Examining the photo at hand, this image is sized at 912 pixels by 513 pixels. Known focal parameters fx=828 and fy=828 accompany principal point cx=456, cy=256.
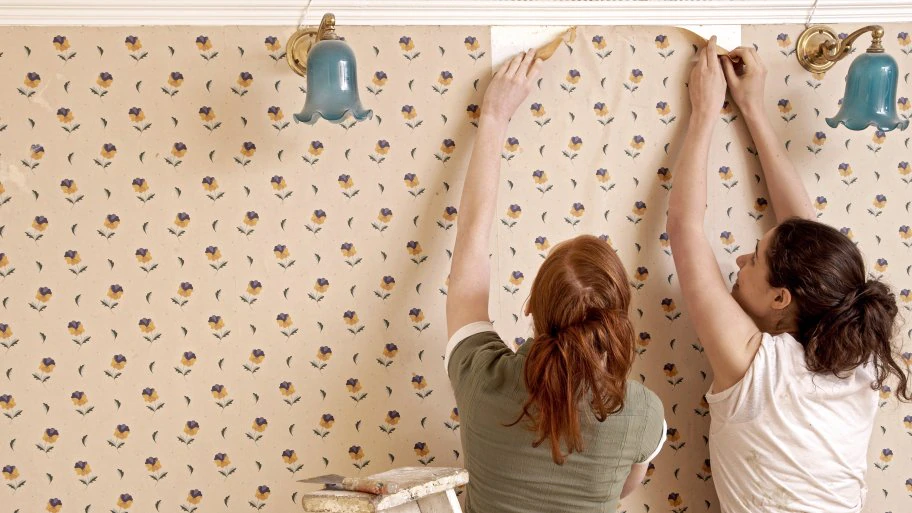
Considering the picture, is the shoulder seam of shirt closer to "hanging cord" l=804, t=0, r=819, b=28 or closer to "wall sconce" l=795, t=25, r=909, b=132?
"wall sconce" l=795, t=25, r=909, b=132

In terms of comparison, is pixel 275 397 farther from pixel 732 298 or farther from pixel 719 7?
pixel 719 7

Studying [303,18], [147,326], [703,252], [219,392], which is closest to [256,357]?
[219,392]

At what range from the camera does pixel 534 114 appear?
6.34 feet

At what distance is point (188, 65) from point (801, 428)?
152 cm

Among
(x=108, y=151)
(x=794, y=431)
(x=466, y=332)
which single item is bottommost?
(x=794, y=431)

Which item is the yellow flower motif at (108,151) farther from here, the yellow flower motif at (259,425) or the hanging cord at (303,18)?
the yellow flower motif at (259,425)

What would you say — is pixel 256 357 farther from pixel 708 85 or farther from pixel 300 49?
pixel 708 85

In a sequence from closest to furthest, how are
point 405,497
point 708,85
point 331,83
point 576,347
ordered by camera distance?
1. point 405,497
2. point 576,347
3. point 331,83
4. point 708,85

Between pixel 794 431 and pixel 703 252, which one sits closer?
pixel 794 431

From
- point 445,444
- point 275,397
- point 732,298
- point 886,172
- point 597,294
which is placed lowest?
point 445,444

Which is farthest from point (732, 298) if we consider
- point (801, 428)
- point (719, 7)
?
point (719, 7)

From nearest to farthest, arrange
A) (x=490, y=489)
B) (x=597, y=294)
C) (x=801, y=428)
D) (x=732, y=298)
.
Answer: (x=597, y=294)
(x=490, y=489)
(x=801, y=428)
(x=732, y=298)

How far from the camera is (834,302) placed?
170 cm

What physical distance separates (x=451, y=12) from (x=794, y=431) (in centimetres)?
117
